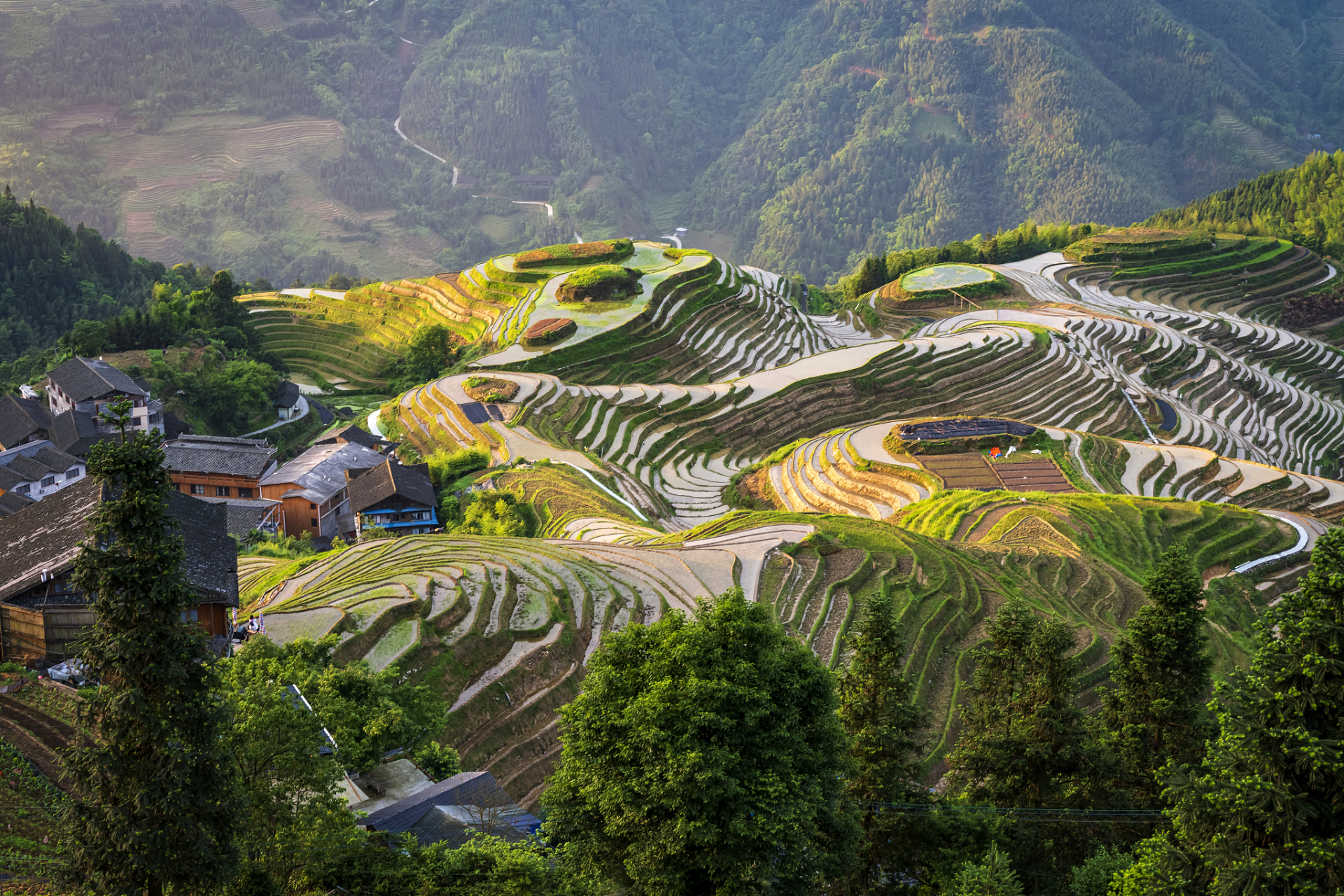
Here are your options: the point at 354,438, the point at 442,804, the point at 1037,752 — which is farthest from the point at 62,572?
the point at 354,438

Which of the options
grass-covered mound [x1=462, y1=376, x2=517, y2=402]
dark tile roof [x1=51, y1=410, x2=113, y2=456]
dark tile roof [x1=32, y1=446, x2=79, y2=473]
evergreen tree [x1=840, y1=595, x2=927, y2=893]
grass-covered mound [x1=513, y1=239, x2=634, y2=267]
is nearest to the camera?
evergreen tree [x1=840, y1=595, x2=927, y2=893]

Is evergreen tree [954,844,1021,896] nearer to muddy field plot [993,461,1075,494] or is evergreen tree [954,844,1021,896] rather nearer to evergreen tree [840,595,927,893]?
evergreen tree [840,595,927,893]

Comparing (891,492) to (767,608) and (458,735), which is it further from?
(767,608)

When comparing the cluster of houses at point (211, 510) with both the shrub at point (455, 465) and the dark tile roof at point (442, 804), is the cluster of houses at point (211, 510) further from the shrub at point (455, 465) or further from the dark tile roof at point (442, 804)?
the shrub at point (455, 465)

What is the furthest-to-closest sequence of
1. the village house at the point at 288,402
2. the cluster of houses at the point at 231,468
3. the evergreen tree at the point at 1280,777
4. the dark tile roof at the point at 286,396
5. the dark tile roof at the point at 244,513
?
1. the dark tile roof at the point at 286,396
2. the village house at the point at 288,402
3. the cluster of houses at the point at 231,468
4. the dark tile roof at the point at 244,513
5. the evergreen tree at the point at 1280,777

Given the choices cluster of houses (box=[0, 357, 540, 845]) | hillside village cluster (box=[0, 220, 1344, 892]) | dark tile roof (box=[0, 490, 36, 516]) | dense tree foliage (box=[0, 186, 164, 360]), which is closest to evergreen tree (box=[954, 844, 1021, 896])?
hillside village cluster (box=[0, 220, 1344, 892])

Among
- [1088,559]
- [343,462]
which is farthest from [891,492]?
[343,462]

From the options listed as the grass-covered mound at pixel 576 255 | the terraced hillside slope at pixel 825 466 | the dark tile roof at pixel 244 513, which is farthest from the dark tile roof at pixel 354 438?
the grass-covered mound at pixel 576 255
